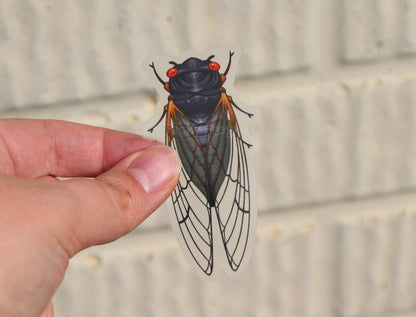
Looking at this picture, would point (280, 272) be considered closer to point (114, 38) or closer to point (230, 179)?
point (230, 179)

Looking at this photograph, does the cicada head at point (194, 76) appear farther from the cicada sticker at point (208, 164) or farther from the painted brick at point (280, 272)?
the painted brick at point (280, 272)

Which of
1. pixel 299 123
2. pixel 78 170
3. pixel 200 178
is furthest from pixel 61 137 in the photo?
pixel 299 123

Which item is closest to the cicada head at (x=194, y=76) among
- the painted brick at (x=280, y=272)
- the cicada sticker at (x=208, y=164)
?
the cicada sticker at (x=208, y=164)

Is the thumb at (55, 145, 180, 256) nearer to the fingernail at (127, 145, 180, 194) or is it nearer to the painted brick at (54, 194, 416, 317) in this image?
the fingernail at (127, 145, 180, 194)

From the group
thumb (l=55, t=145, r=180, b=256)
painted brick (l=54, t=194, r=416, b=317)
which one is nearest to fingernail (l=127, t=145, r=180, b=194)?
thumb (l=55, t=145, r=180, b=256)

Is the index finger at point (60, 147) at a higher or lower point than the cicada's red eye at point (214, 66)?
lower

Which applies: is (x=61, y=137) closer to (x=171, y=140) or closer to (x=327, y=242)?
(x=171, y=140)
